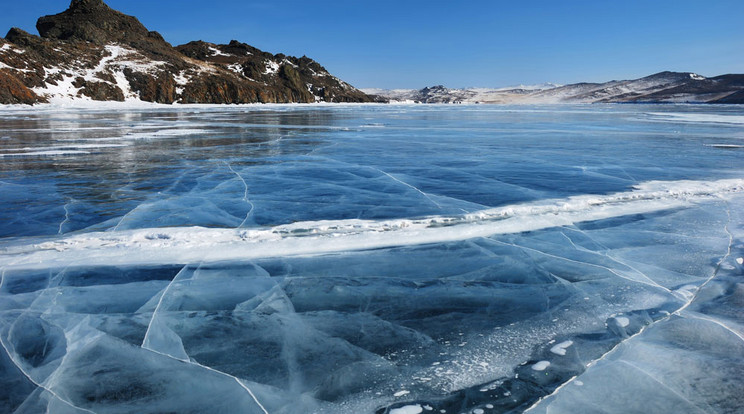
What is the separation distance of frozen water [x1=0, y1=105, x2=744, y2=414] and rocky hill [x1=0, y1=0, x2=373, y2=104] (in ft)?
154

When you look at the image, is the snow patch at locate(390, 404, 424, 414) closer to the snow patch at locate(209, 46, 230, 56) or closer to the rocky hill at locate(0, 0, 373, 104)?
the rocky hill at locate(0, 0, 373, 104)

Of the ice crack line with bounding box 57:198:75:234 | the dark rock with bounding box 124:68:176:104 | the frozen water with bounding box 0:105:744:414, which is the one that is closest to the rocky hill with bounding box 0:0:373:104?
the dark rock with bounding box 124:68:176:104

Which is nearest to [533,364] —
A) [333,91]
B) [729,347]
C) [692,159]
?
[729,347]

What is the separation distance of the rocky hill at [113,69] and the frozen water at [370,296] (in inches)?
1850

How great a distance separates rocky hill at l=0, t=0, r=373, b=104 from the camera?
48.1 meters

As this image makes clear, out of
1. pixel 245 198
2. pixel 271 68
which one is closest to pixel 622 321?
pixel 245 198

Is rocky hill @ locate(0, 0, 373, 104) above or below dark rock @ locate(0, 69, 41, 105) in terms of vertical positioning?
above

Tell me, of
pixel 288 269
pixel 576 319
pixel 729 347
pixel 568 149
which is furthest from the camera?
pixel 568 149

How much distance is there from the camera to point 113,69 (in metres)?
60.2

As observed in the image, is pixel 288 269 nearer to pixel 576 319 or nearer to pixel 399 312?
pixel 399 312

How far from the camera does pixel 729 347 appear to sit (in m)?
2.24

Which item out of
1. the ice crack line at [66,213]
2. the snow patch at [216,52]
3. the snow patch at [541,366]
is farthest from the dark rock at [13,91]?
the snow patch at [216,52]

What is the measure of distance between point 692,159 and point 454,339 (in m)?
9.05

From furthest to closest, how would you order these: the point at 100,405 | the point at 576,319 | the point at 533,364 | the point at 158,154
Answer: the point at 158,154
the point at 576,319
the point at 533,364
the point at 100,405
